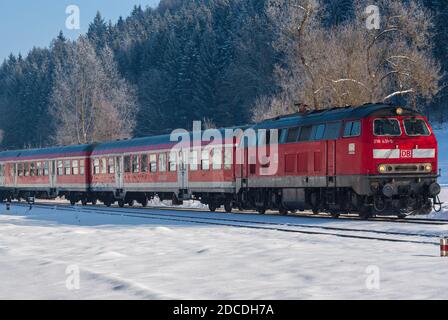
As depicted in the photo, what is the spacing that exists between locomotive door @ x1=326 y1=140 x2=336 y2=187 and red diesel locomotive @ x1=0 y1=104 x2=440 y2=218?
34 millimetres

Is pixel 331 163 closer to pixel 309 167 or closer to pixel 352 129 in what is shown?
pixel 309 167

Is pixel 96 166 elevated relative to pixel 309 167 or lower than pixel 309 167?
elevated

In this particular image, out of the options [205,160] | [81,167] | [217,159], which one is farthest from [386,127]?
[81,167]

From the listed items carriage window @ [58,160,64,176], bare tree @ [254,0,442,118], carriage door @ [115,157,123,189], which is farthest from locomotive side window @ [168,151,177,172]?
carriage window @ [58,160,64,176]

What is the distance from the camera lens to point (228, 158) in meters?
30.7

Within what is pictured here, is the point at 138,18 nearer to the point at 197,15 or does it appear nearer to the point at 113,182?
the point at 197,15

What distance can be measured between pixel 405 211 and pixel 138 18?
167 meters

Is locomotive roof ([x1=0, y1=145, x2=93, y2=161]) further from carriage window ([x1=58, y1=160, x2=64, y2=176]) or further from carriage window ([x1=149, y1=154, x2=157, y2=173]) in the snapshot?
carriage window ([x1=149, y1=154, x2=157, y2=173])

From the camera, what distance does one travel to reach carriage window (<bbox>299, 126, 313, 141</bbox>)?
2522 centimetres

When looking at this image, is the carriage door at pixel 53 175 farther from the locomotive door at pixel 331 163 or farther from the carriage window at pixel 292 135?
A: the locomotive door at pixel 331 163

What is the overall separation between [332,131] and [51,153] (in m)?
26.7

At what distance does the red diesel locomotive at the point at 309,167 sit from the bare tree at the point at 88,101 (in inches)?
1060

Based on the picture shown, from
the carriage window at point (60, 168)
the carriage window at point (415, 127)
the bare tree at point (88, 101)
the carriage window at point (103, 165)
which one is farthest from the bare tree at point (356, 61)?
Result: the bare tree at point (88, 101)
